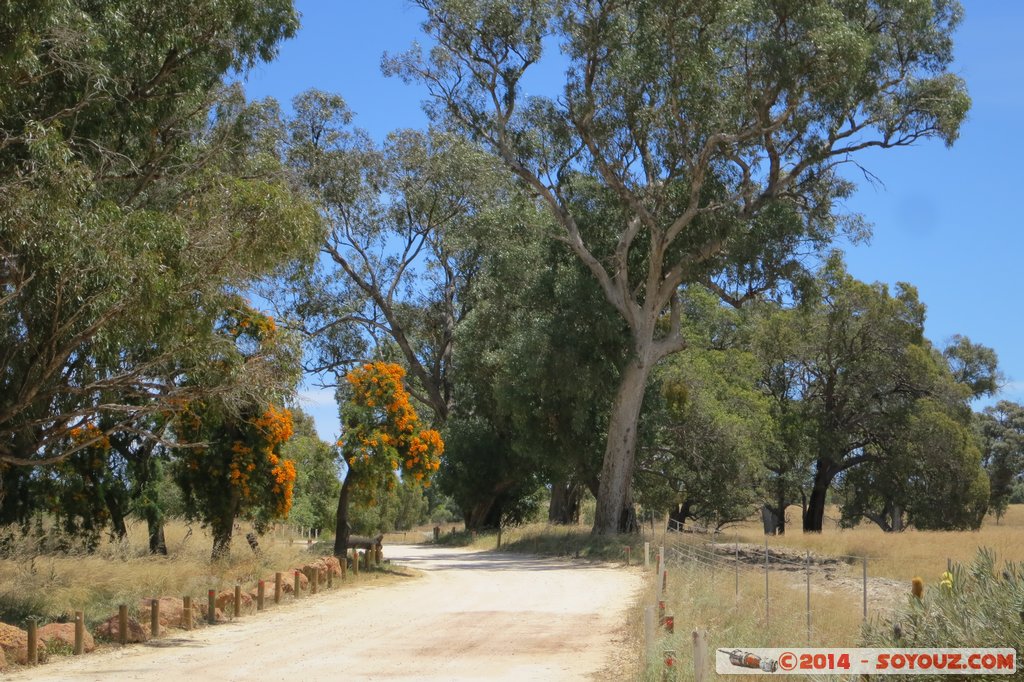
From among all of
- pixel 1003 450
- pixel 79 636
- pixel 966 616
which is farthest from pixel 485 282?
pixel 1003 450

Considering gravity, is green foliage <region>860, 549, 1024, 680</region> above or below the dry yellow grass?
above

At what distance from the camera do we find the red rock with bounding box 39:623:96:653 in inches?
527

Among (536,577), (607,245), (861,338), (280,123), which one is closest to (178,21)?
(536,577)

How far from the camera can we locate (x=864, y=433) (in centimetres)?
4722

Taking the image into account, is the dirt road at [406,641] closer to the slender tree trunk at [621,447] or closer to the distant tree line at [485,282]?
the distant tree line at [485,282]

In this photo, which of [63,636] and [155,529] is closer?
[63,636]

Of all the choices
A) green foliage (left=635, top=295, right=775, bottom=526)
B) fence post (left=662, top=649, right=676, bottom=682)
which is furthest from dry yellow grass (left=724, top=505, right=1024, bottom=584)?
fence post (left=662, top=649, right=676, bottom=682)

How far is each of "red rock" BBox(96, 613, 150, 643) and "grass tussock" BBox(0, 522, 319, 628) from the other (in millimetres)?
627

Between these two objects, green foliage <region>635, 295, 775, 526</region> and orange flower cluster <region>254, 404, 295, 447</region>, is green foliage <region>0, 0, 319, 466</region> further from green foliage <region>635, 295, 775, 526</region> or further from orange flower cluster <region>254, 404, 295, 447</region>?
green foliage <region>635, 295, 775, 526</region>

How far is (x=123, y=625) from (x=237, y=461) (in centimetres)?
747

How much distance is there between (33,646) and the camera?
503 inches

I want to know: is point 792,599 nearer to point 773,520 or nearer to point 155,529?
point 155,529

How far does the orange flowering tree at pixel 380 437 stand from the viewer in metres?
24.2

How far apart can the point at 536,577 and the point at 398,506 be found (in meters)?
49.1
